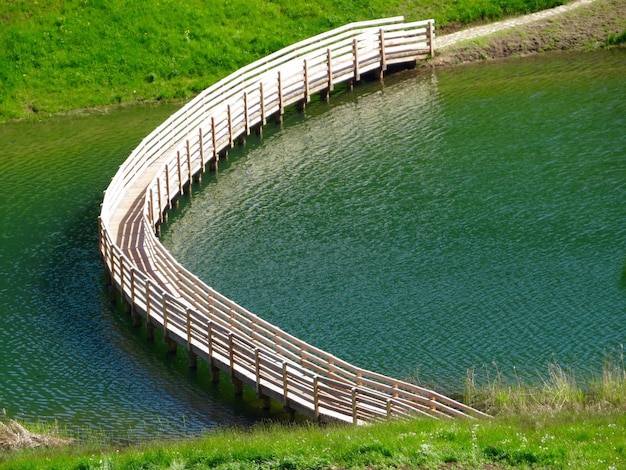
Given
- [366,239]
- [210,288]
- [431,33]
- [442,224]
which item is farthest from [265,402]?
[431,33]

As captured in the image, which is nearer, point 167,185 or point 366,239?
point 366,239

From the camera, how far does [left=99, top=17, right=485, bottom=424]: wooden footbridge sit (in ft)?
88.9

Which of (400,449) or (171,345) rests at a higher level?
(400,449)

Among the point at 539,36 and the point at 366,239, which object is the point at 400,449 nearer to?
the point at 366,239

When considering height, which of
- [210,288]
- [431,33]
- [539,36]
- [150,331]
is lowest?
[150,331]

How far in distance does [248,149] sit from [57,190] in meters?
8.32

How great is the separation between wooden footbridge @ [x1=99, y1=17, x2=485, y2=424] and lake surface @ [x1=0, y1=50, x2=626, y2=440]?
97 cm

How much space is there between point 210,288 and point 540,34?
31.7m

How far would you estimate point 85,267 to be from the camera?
38562 millimetres

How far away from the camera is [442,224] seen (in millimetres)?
39438

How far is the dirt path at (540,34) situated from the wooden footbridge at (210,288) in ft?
5.06

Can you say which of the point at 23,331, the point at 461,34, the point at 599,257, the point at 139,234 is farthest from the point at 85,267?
the point at 461,34

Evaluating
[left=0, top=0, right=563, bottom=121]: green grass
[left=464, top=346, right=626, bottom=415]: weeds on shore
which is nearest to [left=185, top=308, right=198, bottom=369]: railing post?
[left=464, top=346, right=626, bottom=415]: weeds on shore

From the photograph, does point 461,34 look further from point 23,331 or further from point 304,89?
point 23,331
